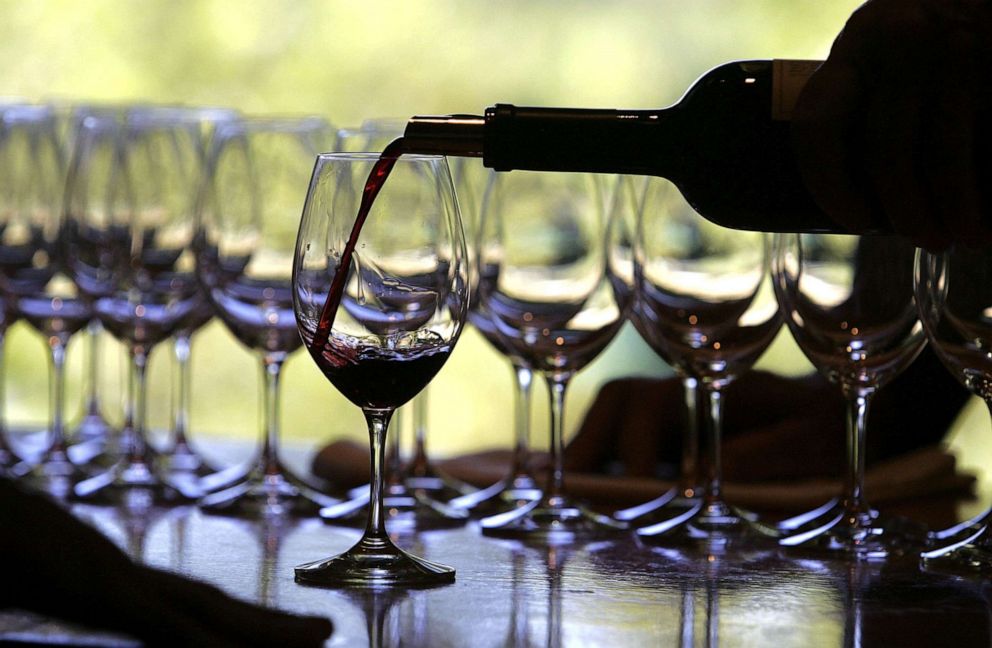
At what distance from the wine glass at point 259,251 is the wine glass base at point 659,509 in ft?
0.80

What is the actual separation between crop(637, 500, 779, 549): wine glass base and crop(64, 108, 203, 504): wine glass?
17.8 inches

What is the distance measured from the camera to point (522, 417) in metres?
1.39

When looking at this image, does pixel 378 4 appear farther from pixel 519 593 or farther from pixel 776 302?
pixel 519 593

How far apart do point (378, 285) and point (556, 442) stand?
0.33 m

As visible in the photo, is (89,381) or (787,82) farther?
(89,381)

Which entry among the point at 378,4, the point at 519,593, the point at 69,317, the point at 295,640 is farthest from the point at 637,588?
the point at 378,4

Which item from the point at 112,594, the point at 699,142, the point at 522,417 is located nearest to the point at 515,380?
the point at 522,417

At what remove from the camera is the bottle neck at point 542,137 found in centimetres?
106

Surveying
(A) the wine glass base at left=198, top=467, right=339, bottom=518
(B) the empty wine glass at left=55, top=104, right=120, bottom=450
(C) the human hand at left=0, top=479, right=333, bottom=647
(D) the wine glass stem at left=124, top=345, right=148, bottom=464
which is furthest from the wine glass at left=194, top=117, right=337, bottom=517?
(C) the human hand at left=0, top=479, right=333, bottom=647

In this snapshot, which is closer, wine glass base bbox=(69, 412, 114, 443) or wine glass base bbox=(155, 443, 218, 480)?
wine glass base bbox=(155, 443, 218, 480)

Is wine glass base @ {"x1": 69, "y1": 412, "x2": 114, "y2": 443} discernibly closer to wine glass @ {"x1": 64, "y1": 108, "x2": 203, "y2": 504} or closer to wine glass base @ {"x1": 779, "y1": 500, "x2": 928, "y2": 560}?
wine glass @ {"x1": 64, "y1": 108, "x2": 203, "y2": 504}

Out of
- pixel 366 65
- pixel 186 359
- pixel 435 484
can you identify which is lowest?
pixel 435 484

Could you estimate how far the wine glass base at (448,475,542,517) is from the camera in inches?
53.5

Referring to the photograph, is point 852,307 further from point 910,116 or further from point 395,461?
point 395,461
